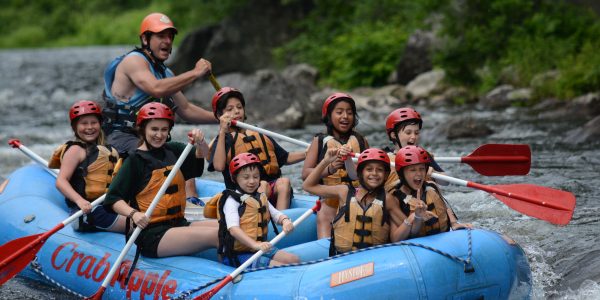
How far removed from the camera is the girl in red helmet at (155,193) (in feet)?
19.1

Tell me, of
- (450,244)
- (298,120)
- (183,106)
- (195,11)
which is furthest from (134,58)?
(195,11)

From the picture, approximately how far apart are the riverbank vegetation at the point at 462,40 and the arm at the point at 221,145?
8.73 metres

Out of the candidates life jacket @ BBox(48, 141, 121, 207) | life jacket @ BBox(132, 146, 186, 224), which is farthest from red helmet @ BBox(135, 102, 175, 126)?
life jacket @ BBox(48, 141, 121, 207)

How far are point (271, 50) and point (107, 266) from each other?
16615 millimetres

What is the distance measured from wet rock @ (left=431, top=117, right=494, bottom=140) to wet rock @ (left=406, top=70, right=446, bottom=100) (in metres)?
3.76

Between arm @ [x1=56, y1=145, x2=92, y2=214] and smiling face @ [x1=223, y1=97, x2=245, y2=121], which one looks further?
smiling face @ [x1=223, y1=97, x2=245, y2=121]

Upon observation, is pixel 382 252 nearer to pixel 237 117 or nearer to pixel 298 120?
pixel 237 117

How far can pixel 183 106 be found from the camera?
7.40 m

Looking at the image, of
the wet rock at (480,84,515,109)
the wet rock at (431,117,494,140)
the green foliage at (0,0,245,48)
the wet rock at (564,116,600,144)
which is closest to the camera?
the wet rock at (564,116,600,144)

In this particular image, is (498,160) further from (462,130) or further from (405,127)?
(462,130)

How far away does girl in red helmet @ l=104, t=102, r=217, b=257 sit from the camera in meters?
5.82

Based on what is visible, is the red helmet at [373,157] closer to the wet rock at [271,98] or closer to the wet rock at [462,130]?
the wet rock at [462,130]

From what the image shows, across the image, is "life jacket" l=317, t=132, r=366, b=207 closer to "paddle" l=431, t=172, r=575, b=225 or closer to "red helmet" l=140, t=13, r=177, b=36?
"paddle" l=431, t=172, r=575, b=225

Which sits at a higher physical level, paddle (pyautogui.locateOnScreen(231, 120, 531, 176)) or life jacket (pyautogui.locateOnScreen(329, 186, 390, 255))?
paddle (pyautogui.locateOnScreen(231, 120, 531, 176))
